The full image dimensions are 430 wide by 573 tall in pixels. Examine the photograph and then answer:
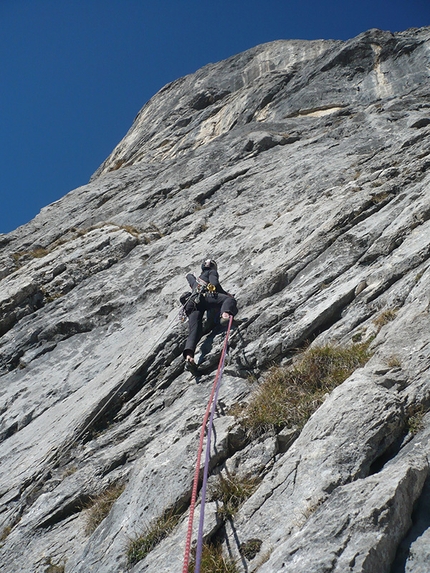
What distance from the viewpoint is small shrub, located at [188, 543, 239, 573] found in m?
4.76

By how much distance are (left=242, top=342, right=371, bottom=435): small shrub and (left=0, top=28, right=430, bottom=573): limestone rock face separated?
204mm

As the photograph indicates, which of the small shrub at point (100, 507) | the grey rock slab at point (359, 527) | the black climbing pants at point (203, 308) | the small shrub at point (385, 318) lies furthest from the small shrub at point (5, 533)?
the small shrub at point (385, 318)

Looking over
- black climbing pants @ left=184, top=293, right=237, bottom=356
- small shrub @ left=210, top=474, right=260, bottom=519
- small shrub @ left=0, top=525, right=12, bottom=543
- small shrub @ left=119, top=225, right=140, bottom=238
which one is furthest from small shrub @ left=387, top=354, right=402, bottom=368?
small shrub @ left=119, top=225, right=140, bottom=238

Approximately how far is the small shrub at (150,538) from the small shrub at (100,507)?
3.75 feet

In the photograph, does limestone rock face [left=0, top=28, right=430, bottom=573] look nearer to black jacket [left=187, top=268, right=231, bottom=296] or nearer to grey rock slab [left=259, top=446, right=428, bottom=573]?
grey rock slab [left=259, top=446, right=428, bottom=573]

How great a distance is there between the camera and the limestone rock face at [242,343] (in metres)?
4.96

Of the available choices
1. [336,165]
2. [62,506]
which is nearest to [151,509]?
[62,506]

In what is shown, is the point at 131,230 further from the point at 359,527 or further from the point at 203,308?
the point at 359,527

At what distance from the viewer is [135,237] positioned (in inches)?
684

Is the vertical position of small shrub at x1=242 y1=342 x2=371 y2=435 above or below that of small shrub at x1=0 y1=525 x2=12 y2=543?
below

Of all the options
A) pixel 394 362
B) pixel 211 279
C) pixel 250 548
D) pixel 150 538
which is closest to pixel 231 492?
pixel 250 548

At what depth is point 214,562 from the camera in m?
4.82

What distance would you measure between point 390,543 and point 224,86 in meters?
32.0

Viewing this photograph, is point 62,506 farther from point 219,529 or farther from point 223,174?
point 223,174
